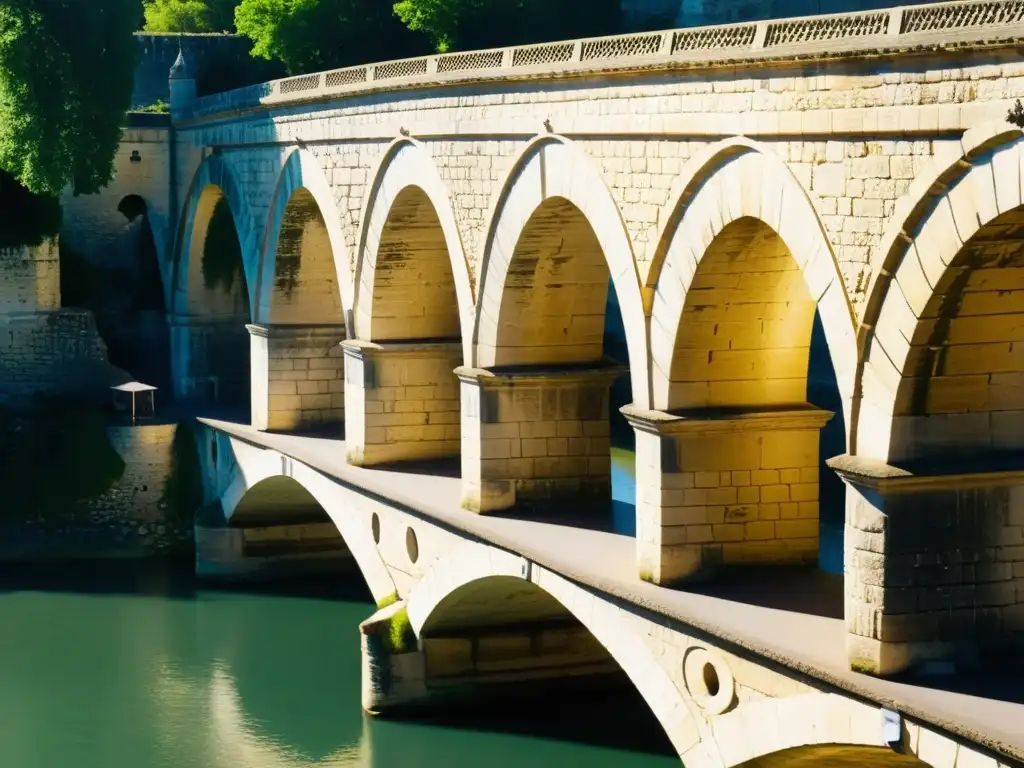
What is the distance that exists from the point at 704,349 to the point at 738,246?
3.58 ft

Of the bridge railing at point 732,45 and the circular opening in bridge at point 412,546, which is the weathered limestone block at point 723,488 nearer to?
the bridge railing at point 732,45

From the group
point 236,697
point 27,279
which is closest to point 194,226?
point 27,279

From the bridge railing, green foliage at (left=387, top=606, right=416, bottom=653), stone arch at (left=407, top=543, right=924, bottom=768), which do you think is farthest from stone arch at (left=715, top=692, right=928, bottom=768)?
green foliage at (left=387, top=606, right=416, bottom=653)

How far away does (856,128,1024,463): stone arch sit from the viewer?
1283 centimetres

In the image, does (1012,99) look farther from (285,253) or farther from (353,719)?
(285,253)

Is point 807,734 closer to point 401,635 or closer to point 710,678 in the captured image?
point 710,678

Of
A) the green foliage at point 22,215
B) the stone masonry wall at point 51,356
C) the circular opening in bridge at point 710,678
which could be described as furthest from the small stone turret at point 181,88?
the circular opening in bridge at point 710,678

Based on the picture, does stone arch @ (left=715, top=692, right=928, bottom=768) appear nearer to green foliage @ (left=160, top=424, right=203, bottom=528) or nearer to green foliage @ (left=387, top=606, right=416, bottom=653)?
green foliage @ (left=387, top=606, right=416, bottom=653)

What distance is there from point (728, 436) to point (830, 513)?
482 inches

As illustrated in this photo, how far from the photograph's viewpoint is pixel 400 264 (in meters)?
25.2

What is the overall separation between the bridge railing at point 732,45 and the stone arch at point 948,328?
80 cm

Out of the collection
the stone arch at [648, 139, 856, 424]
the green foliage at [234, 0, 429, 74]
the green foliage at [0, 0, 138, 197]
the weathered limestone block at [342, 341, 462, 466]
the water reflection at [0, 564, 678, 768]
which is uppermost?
the green foliage at [234, 0, 429, 74]

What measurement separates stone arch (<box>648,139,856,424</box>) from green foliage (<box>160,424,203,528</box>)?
673 inches

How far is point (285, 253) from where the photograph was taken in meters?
30.1
